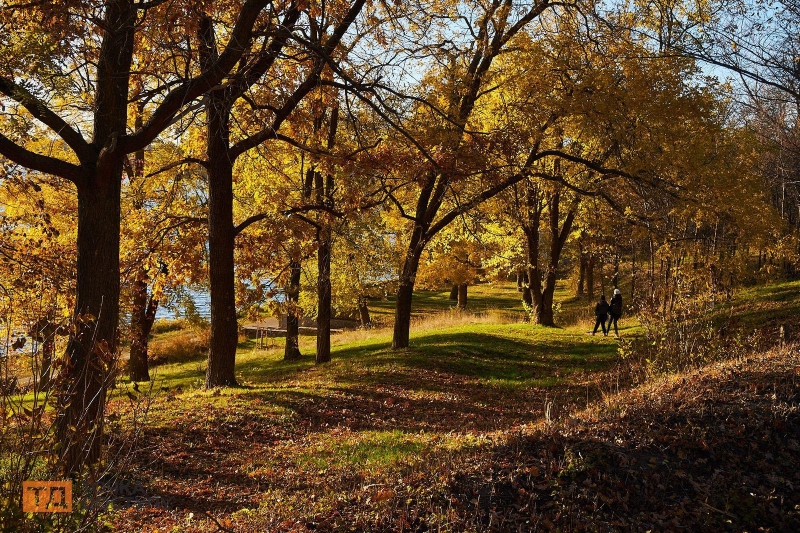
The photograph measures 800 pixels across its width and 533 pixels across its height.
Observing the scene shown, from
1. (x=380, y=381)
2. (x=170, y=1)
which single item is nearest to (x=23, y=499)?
(x=170, y=1)

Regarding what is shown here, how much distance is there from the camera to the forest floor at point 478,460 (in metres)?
4.56

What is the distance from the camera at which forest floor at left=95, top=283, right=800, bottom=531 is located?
456cm

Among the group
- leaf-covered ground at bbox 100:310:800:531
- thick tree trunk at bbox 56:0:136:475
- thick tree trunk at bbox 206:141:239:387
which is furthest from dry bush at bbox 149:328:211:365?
thick tree trunk at bbox 56:0:136:475

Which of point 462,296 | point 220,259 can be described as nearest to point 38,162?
point 220,259

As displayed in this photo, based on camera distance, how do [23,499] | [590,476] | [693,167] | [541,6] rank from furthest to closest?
[541,6] < [693,167] < [590,476] < [23,499]

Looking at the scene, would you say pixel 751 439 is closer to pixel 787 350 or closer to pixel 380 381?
pixel 787 350

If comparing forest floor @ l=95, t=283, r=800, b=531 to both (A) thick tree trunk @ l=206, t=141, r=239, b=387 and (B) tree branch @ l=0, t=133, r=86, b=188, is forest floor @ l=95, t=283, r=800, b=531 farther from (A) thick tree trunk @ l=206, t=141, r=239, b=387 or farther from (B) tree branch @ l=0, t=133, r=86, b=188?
(B) tree branch @ l=0, t=133, r=86, b=188

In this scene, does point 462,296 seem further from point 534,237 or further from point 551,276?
point 534,237

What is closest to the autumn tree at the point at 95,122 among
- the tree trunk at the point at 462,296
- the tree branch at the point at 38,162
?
the tree branch at the point at 38,162

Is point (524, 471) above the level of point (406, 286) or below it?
below

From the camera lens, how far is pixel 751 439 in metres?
5.78

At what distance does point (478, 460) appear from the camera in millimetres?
5391

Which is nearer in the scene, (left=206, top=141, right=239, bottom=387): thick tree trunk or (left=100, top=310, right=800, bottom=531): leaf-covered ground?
(left=100, top=310, right=800, bottom=531): leaf-covered ground

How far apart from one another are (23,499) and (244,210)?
13027mm
